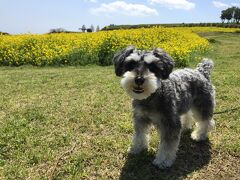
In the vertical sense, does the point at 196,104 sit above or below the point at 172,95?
below

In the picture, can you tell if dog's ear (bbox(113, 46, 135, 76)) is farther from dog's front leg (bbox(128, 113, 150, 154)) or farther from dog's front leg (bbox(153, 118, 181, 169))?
dog's front leg (bbox(153, 118, 181, 169))

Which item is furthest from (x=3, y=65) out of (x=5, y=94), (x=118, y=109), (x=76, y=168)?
(x=76, y=168)

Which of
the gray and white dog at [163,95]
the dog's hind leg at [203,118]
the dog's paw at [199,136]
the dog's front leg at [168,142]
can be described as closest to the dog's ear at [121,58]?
the gray and white dog at [163,95]

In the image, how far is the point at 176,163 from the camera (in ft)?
18.1

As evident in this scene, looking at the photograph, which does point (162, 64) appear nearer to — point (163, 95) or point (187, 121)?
point (163, 95)

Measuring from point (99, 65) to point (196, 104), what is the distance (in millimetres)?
10035

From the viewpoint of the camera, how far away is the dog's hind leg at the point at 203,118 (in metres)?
6.05

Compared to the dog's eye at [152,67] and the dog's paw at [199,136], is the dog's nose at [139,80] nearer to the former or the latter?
the dog's eye at [152,67]

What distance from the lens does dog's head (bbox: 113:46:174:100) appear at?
14.8 ft

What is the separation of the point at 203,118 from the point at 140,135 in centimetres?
126

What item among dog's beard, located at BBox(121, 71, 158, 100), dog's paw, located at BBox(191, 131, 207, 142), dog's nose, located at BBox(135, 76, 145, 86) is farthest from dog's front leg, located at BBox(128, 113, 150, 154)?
dog's paw, located at BBox(191, 131, 207, 142)

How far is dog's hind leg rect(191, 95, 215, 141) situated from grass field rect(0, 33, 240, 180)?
0.16 meters

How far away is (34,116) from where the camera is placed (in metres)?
7.62

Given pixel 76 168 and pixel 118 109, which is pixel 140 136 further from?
pixel 118 109
